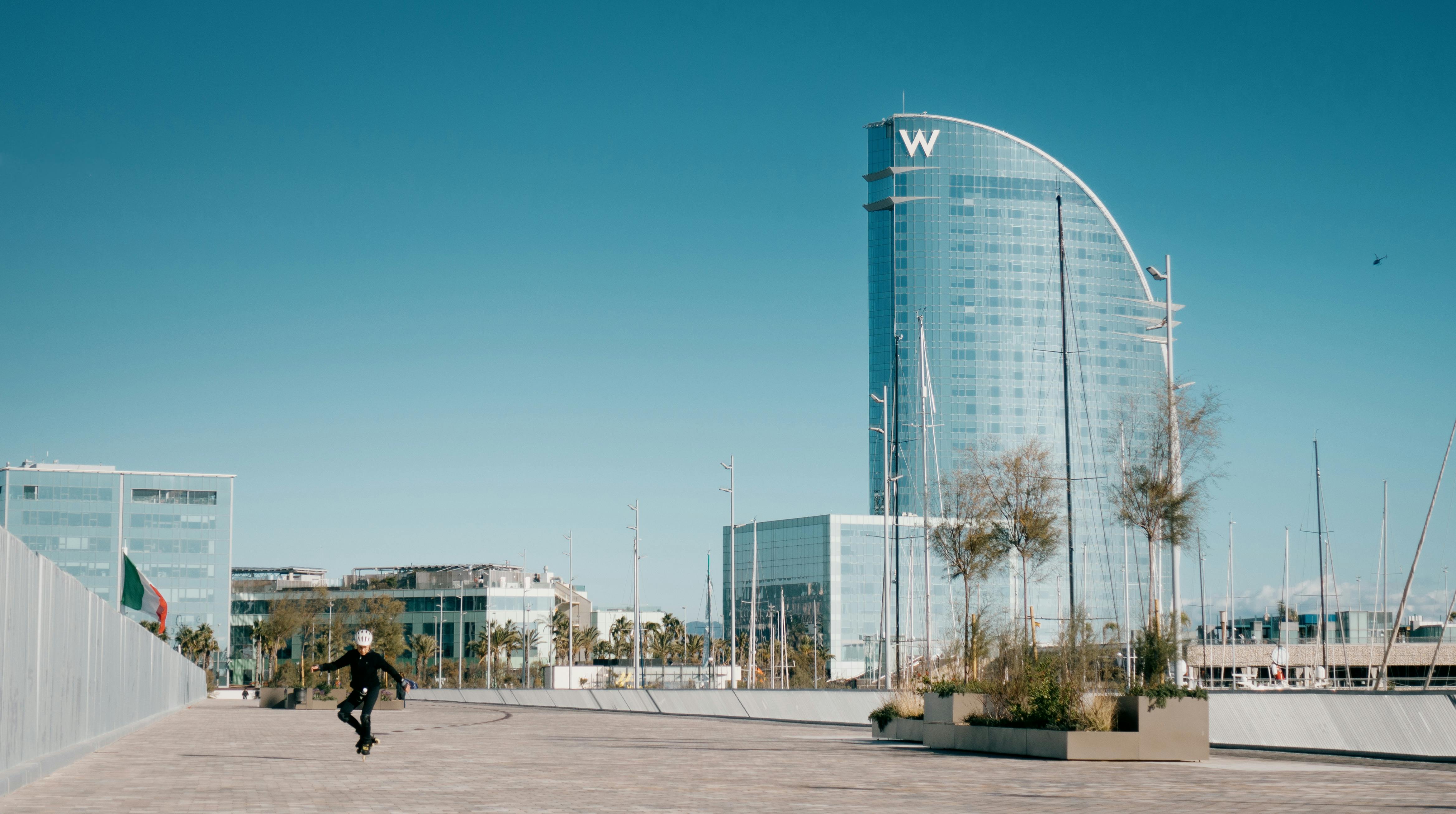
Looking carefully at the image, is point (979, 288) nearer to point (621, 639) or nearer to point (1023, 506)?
point (621, 639)

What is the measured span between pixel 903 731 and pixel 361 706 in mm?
11206

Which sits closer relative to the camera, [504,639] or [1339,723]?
[1339,723]

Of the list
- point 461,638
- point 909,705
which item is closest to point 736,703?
point 909,705

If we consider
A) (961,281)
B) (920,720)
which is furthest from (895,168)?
(920,720)

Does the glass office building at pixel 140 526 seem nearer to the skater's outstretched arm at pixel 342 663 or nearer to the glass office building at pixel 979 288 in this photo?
the glass office building at pixel 979 288

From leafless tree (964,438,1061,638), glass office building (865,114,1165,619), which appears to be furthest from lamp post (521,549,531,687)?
leafless tree (964,438,1061,638)

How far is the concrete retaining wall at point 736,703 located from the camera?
34.9 metres

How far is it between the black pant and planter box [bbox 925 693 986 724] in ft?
31.1

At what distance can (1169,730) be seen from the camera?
59.4ft

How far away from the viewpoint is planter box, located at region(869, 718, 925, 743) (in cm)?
2455

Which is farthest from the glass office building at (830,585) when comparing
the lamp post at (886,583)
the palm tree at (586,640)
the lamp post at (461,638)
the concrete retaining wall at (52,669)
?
the concrete retaining wall at (52,669)

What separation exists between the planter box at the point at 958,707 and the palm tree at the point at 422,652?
113m

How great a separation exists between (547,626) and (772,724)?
4591 inches

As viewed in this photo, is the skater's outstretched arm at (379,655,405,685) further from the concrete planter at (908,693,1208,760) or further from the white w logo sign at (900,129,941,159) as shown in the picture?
the white w logo sign at (900,129,941,159)
